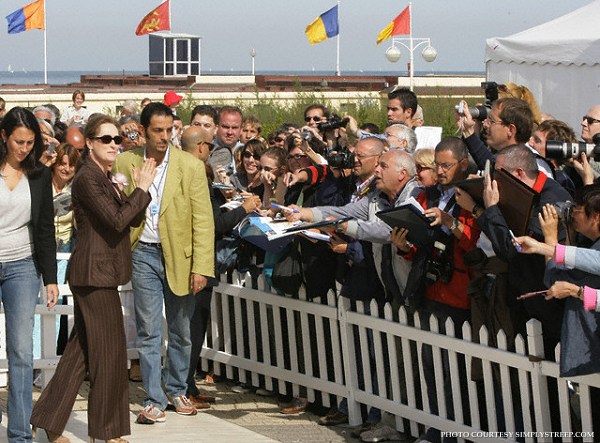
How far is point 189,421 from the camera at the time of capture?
28.2ft

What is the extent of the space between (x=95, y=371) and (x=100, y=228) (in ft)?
2.99

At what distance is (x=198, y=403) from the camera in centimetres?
913

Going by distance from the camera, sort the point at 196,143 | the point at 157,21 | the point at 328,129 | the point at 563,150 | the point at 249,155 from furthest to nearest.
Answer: the point at 157,21, the point at 328,129, the point at 249,155, the point at 196,143, the point at 563,150

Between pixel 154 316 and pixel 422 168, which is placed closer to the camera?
pixel 422 168

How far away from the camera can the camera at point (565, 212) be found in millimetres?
6376

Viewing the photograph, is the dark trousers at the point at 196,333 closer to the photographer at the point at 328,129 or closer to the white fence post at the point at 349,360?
the white fence post at the point at 349,360

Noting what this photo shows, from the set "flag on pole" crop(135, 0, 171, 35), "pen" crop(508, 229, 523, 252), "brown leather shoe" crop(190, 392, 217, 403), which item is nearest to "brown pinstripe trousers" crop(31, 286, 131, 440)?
"brown leather shoe" crop(190, 392, 217, 403)

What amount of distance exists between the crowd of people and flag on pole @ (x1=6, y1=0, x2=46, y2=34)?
2756cm

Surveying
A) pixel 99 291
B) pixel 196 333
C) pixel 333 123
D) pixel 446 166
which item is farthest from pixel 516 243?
pixel 333 123

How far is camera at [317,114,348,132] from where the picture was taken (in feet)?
32.8

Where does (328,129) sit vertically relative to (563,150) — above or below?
above

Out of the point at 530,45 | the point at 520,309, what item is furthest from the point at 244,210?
the point at 530,45

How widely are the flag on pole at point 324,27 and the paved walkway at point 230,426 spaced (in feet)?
79.4

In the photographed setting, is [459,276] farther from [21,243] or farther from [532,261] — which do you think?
[21,243]
